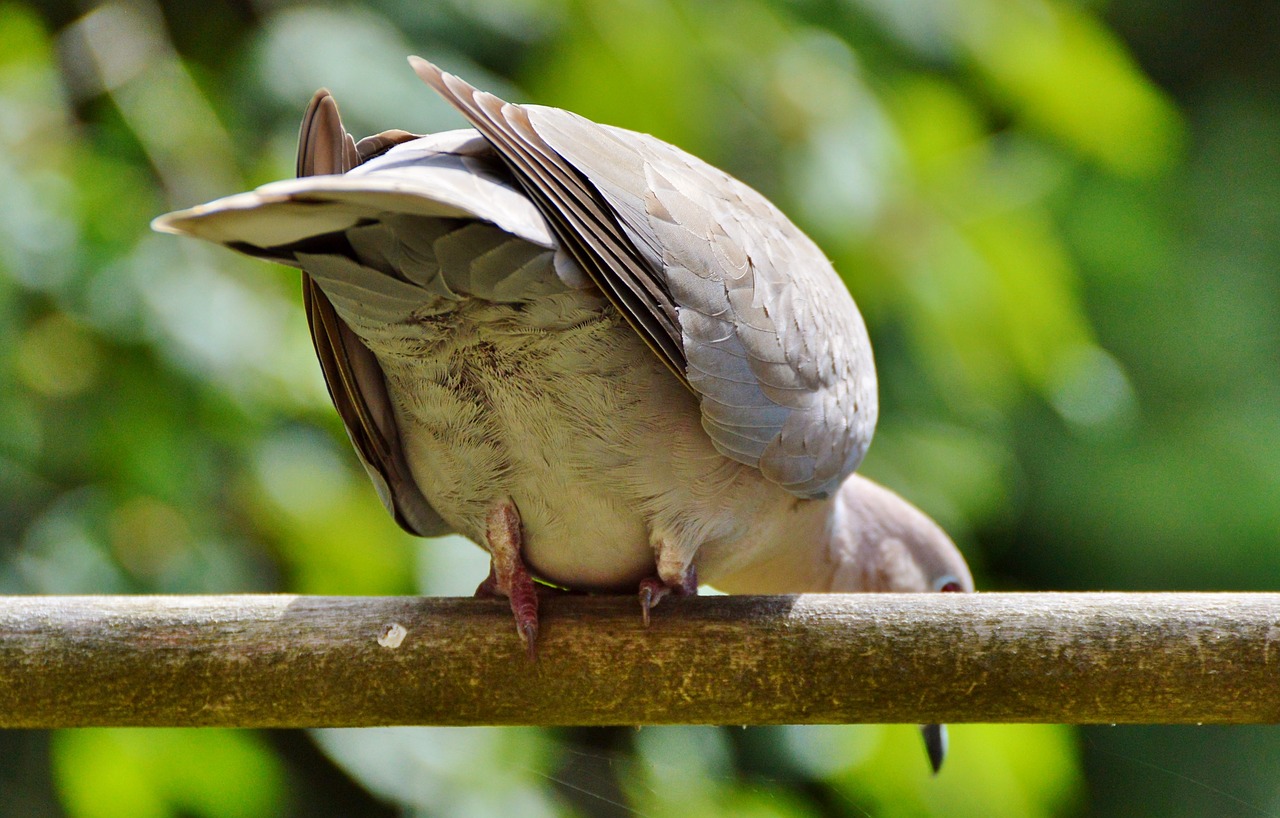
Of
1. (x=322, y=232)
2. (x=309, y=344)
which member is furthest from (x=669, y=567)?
(x=309, y=344)

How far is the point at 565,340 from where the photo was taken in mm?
1657

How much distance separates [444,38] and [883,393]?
1.87m

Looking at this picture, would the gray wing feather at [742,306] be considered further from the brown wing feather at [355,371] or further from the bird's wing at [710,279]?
the brown wing feather at [355,371]

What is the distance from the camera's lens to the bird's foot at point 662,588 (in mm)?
1817

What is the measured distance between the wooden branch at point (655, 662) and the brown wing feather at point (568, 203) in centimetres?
57

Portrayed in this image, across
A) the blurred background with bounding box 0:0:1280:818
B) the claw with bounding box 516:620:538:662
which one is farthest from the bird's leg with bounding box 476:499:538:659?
the blurred background with bounding box 0:0:1280:818

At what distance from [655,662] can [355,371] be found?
682mm

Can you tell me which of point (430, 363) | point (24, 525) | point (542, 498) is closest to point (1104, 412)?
point (542, 498)

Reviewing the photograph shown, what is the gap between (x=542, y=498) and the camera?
73.3 inches

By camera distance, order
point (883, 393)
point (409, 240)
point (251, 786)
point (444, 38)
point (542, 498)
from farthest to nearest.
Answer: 1. point (883, 393)
2. point (444, 38)
3. point (251, 786)
4. point (542, 498)
5. point (409, 240)

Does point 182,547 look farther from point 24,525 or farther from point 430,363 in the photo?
point 430,363

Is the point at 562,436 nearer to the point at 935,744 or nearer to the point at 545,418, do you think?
the point at 545,418

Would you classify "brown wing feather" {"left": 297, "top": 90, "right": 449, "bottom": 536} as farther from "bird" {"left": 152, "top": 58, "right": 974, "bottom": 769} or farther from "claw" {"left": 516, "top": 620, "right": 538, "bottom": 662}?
"claw" {"left": 516, "top": 620, "right": 538, "bottom": 662}

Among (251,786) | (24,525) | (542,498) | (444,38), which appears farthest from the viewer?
(444,38)
